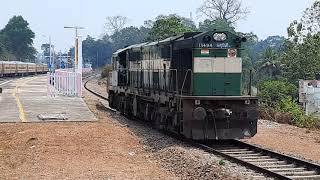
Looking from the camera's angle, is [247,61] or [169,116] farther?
[247,61]

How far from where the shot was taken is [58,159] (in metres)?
11.9

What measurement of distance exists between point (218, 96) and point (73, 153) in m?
4.28

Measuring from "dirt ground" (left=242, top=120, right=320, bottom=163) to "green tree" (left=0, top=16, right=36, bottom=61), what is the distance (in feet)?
379

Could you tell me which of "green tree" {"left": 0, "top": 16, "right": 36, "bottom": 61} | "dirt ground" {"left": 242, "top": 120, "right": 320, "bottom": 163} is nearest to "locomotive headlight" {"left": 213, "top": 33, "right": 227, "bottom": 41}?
"dirt ground" {"left": 242, "top": 120, "right": 320, "bottom": 163}

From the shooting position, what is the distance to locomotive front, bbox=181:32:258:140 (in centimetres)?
1416

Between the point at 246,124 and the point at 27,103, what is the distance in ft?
48.3

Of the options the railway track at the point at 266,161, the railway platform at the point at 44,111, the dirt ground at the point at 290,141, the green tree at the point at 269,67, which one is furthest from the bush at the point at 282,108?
the green tree at the point at 269,67

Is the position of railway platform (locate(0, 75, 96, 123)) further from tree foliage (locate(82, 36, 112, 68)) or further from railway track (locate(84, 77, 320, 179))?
tree foliage (locate(82, 36, 112, 68))

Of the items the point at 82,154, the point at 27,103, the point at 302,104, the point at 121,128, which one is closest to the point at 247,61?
the point at 302,104

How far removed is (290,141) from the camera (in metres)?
15.7

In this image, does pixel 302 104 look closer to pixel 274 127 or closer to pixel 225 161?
pixel 274 127

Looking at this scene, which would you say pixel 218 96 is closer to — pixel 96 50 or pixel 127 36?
pixel 127 36

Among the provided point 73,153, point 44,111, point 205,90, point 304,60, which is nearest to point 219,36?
point 205,90

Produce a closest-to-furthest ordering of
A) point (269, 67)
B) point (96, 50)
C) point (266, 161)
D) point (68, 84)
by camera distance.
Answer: point (266, 161) < point (68, 84) < point (269, 67) < point (96, 50)
